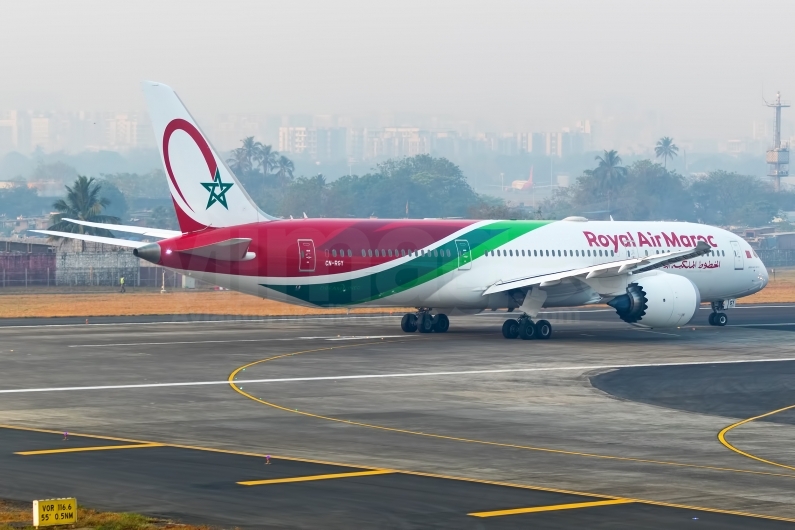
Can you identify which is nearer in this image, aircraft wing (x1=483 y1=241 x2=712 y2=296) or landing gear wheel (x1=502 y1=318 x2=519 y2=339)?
aircraft wing (x1=483 y1=241 x2=712 y2=296)

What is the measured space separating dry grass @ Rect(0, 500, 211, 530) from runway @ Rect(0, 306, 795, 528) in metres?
0.49

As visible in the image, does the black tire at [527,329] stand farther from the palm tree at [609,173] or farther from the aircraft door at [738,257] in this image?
the palm tree at [609,173]

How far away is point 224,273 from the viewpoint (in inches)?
1578

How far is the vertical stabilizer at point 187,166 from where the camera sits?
131 ft

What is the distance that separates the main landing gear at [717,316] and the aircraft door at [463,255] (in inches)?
531

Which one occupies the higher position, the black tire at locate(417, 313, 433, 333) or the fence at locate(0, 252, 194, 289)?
the fence at locate(0, 252, 194, 289)

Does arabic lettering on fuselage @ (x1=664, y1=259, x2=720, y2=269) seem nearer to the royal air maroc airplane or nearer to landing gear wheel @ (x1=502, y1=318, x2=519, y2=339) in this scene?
the royal air maroc airplane

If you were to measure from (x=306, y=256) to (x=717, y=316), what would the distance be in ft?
67.2

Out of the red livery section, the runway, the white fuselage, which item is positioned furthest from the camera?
the white fuselage

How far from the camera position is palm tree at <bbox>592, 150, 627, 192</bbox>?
176875mm

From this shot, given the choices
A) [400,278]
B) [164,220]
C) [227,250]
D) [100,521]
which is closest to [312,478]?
[100,521]

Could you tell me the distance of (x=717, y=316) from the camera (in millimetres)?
52688

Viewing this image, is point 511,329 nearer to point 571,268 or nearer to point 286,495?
point 571,268

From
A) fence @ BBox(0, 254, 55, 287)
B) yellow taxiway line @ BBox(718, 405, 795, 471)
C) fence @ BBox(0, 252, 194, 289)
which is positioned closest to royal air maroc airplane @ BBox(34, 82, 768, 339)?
yellow taxiway line @ BBox(718, 405, 795, 471)
